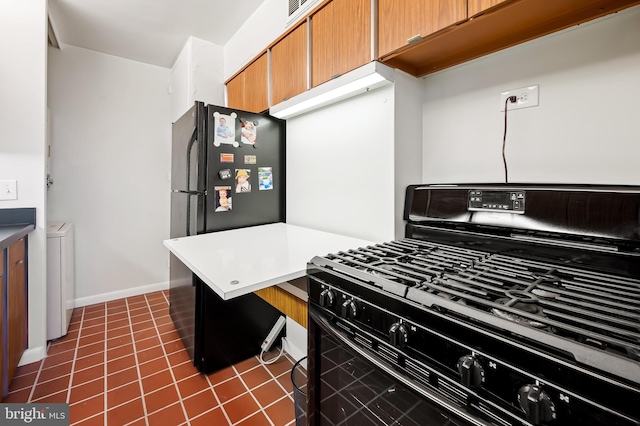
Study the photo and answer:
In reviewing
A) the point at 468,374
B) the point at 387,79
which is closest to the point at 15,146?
the point at 387,79

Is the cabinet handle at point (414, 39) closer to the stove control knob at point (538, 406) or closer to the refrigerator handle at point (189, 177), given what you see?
the stove control knob at point (538, 406)

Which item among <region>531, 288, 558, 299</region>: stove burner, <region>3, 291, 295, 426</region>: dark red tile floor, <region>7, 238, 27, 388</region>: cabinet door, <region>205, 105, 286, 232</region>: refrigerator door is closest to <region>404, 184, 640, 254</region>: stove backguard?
<region>531, 288, 558, 299</region>: stove burner

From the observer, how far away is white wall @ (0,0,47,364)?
1929 millimetres

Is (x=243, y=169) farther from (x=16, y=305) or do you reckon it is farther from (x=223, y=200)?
(x=16, y=305)

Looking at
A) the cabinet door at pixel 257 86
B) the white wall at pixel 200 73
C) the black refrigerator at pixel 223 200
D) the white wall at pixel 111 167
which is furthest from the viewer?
the white wall at pixel 111 167

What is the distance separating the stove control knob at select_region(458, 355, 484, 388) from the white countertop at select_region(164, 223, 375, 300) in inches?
24.1

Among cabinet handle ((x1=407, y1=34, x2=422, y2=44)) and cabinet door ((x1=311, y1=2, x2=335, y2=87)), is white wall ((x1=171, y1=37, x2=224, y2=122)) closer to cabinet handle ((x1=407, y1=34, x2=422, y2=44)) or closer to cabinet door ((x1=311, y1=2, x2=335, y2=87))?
cabinet door ((x1=311, y1=2, x2=335, y2=87))

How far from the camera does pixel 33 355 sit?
6.53 ft

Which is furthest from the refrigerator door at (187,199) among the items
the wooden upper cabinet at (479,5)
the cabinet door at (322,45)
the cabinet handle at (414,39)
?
the wooden upper cabinet at (479,5)

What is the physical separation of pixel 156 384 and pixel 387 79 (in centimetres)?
215

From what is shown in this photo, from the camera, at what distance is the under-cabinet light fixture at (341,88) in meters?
1.29

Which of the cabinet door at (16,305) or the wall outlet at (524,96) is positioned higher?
the wall outlet at (524,96)

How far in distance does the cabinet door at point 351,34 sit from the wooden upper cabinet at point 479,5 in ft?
1.43

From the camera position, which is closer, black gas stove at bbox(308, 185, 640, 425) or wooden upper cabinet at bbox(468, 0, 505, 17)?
black gas stove at bbox(308, 185, 640, 425)
